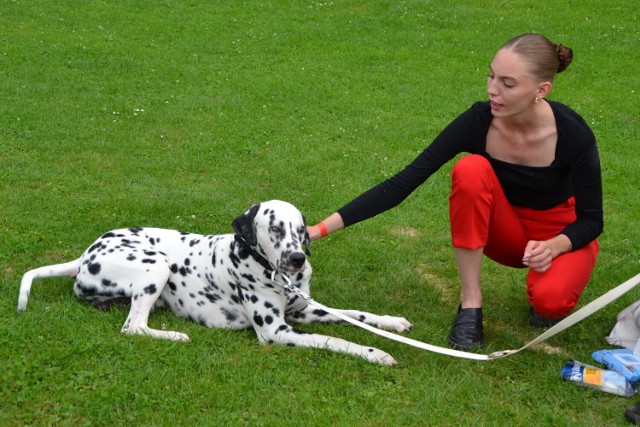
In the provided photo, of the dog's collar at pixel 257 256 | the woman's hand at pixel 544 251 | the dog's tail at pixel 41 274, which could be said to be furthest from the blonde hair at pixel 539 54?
the dog's tail at pixel 41 274

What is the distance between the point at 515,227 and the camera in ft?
17.2

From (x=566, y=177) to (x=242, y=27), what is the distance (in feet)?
36.3

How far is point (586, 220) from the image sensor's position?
199 inches

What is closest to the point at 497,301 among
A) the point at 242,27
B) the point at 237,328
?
the point at 237,328

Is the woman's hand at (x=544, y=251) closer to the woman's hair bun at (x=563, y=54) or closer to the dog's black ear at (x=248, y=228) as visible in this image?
the woman's hair bun at (x=563, y=54)

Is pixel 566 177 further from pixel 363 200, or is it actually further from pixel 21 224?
pixel 21 224

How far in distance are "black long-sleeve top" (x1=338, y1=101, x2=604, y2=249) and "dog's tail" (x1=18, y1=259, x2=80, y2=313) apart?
2051 mm

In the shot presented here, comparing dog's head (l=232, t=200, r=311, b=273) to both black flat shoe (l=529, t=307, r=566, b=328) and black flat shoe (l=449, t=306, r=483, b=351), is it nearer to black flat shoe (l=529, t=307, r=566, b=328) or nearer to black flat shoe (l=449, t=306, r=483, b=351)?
black flat shoe (l=449, t=306, r=483, b=351)

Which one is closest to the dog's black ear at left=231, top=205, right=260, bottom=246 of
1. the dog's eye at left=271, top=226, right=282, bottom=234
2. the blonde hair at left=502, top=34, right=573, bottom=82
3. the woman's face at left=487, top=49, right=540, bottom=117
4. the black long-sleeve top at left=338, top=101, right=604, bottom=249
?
the dog's eye at left=271, top=226, right=282, bottom=234

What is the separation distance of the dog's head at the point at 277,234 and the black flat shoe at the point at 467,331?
112 cm

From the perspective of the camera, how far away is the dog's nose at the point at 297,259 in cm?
481

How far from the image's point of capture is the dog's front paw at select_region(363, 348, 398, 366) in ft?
15.7

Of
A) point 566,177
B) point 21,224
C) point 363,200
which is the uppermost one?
point 566,177

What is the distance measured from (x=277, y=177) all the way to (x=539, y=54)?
4.20m
